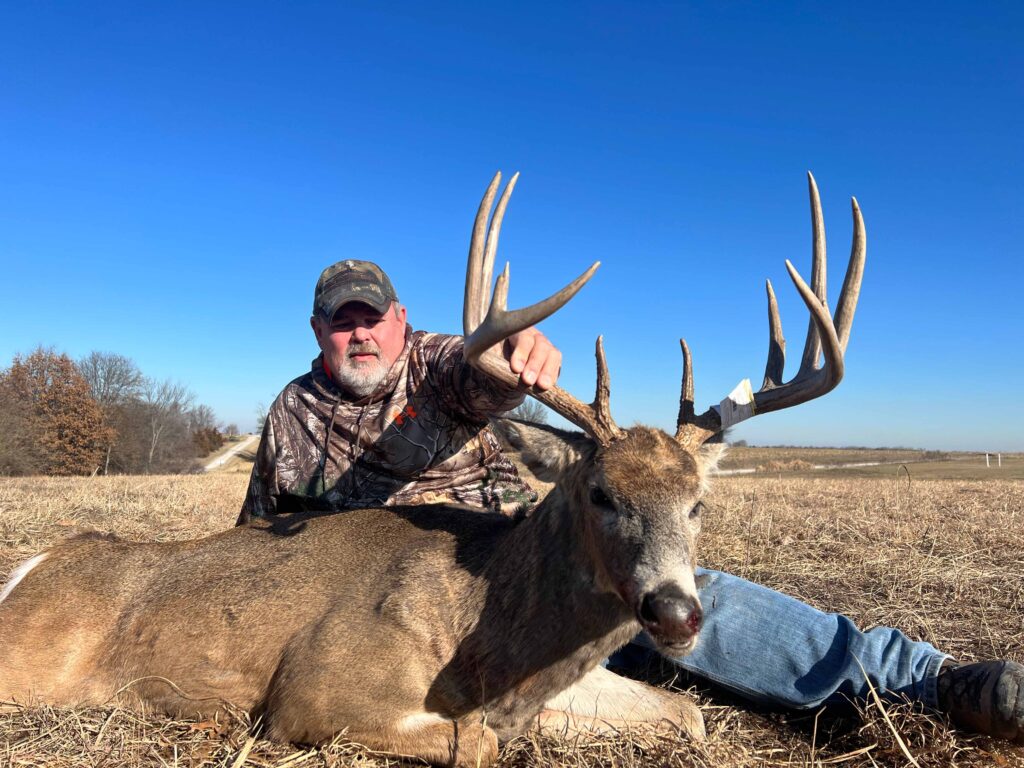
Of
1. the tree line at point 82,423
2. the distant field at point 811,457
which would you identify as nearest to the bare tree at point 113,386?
the tree line at point 82,423

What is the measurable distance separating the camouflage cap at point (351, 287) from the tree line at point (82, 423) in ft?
110

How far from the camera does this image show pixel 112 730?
3.07 m

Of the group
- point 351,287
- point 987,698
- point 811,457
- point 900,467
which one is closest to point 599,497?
point 987,698

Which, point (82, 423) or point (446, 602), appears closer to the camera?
point (446, 602)

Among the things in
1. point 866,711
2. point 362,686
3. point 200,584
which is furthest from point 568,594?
point 200,584

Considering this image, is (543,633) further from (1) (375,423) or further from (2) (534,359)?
(1) (375,423)

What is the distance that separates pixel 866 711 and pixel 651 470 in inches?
55.7

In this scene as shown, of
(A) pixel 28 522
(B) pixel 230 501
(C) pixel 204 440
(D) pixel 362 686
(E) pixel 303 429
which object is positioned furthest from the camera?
(C) pixel 204 440

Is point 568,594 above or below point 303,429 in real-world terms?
below

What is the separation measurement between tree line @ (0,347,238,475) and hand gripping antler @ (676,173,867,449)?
36.0 metres

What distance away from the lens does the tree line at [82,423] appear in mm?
36125

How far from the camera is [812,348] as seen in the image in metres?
3.37

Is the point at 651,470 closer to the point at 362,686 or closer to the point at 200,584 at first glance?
the point at 362,686

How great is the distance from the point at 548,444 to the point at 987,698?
79.4 inches
